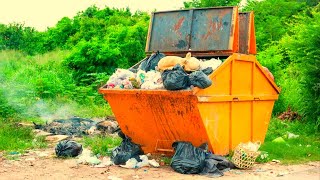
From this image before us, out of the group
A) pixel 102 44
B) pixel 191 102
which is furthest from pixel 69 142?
pixel 102 44

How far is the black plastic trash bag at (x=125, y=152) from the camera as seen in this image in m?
8.09

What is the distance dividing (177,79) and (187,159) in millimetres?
1161

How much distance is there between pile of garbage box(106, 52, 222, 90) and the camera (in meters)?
7.63

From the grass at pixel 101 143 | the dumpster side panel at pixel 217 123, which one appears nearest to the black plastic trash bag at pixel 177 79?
the dumpster side panel at pixel 217 123

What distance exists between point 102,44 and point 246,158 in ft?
39.2

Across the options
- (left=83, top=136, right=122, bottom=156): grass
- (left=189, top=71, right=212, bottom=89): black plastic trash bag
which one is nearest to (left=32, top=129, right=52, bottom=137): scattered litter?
(left=83, top=136, right=122, bottom=156): grass

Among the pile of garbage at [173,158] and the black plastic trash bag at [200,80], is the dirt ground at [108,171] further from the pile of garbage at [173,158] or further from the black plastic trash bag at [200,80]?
the black plastic trash bag at [200,80]

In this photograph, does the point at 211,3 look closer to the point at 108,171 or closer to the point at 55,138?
the point at 55,138

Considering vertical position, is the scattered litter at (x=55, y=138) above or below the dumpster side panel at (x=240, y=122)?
below

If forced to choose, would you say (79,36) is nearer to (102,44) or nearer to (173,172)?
(102,44)

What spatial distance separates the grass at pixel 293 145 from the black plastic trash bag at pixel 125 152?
197 centimetres

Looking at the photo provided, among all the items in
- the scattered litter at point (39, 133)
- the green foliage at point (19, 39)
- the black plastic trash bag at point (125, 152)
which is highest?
the green foliage at point (19, 39)

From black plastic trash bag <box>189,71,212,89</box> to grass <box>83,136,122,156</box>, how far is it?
217 cm

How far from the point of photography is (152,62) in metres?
8.90
